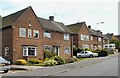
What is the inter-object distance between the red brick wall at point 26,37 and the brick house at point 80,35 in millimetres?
20356

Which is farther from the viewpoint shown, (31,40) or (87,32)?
(87,32)

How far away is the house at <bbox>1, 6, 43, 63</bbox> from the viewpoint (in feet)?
127

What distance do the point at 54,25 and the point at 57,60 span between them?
1794 centimetres

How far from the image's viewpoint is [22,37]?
4000cm

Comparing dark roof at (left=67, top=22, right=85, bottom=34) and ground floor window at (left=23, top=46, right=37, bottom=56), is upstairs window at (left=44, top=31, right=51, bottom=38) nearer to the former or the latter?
ground floor window at (left=23, top=46, right=37, bottom=56)

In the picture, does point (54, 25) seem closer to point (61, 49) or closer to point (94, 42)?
point (61, 49)

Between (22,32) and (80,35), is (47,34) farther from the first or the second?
(80,35)

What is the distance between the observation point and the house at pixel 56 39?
Result: 4728cm

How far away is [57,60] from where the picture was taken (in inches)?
1380

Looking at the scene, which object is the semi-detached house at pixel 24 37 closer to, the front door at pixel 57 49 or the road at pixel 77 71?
the front door at pixel 57 49

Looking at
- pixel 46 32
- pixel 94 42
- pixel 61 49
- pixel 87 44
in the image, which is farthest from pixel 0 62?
pixel 94 42

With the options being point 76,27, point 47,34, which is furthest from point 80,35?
point 47,34

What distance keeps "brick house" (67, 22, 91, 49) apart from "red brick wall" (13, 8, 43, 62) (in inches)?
801

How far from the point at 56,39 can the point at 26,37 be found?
984 centimetres
